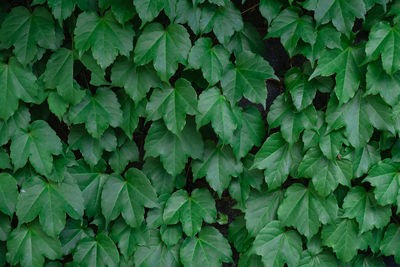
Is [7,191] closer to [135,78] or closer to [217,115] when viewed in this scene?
[135,78]

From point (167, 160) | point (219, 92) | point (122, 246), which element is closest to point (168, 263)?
point (122, 246)

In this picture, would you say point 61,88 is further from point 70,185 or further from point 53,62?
point 70,185

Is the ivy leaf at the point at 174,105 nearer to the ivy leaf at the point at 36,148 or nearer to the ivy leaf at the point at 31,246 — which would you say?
the ivy leaf at the point at 36,148

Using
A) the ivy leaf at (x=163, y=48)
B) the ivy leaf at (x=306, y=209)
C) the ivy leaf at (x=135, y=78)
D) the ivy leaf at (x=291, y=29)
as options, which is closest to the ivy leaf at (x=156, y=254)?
the ivy leaf at (x=306, y=209)

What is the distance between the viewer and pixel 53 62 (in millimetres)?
2012

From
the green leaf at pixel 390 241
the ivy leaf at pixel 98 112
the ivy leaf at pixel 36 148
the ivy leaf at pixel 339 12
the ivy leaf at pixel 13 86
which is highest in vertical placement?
the ivy leaf at pixel 339 12

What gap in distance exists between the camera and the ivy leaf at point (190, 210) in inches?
85.8

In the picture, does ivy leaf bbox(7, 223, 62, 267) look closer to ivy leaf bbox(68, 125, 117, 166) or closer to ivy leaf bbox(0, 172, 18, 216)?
ivy leaf bbox(0, 172, 18, 216)

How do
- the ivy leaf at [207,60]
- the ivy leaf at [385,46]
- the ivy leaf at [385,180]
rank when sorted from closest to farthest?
the ivy leaf at [385,46], the ivy leaf at [207,60], the ivy leaf at [385,180]

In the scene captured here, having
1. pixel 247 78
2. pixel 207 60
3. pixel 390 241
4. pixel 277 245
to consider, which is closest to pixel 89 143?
pixel 207 60

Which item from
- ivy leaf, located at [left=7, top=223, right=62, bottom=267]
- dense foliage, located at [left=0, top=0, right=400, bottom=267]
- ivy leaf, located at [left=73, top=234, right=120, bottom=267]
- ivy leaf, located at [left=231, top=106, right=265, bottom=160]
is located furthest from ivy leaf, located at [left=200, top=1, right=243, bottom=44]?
ivy leaf, located at [left=7, top=223, right=62, bottom=267]

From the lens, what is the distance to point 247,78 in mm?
2027

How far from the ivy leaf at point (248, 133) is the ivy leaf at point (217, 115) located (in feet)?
0.30

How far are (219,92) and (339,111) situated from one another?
545 mm
